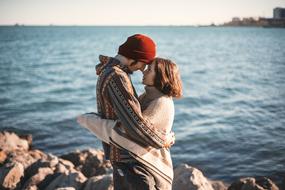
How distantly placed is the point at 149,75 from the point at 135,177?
0.91m

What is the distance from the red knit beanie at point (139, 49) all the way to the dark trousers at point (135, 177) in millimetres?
935

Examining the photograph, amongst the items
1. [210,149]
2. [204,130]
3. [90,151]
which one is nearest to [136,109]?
[90,151]

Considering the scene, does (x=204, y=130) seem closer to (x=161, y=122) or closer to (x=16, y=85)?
(x=161, y=122)

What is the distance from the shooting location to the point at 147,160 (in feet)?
10.1

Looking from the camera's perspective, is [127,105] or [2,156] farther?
[2,156]

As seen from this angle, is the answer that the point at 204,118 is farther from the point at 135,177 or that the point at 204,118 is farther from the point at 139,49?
the point at 139,49

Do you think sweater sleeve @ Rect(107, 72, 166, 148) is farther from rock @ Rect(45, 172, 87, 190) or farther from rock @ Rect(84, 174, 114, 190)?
rock @ Rect(45, 172, 87, 190)

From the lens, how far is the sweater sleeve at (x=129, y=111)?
2.83 m

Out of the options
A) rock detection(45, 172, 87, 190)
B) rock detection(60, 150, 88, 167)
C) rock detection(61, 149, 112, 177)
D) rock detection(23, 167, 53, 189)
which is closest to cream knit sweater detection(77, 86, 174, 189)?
rock detection(45, 172, 87, 190)

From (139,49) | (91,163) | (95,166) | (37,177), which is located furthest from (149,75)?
(91,163)

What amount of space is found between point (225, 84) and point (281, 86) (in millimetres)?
3925

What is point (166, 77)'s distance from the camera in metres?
3.06

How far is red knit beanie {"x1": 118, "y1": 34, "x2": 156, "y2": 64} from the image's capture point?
3002 mm

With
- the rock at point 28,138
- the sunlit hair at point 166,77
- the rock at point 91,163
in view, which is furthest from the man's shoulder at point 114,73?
the rock at point 28,138
